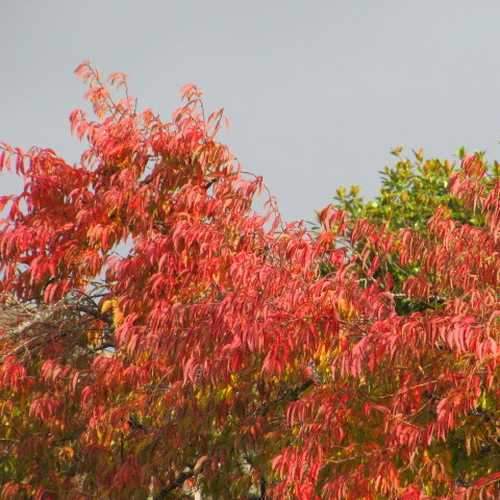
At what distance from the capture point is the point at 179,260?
11.7 meters

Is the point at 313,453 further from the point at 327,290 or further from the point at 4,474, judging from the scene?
the point at 4,474

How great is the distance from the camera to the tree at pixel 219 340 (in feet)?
30.6

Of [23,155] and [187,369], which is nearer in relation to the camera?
[187,369]

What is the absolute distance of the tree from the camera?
30.6ft

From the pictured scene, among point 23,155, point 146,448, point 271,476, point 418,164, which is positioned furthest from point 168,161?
point 418,164

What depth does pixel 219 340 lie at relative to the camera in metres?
9.86

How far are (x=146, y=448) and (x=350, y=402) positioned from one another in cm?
253

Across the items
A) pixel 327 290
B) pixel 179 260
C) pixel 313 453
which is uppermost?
pixel 179 260

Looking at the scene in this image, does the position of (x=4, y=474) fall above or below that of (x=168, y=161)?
below

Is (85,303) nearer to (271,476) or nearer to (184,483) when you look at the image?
(184,483)

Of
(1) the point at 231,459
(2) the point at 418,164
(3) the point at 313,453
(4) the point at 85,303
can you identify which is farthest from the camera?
(2) the point at 418,164

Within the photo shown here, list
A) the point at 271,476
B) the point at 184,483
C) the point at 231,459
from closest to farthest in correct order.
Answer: the point at 271,476, the point at 231,459, the point at 184,483

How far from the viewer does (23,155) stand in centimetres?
1327

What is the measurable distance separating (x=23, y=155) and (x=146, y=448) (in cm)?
344
